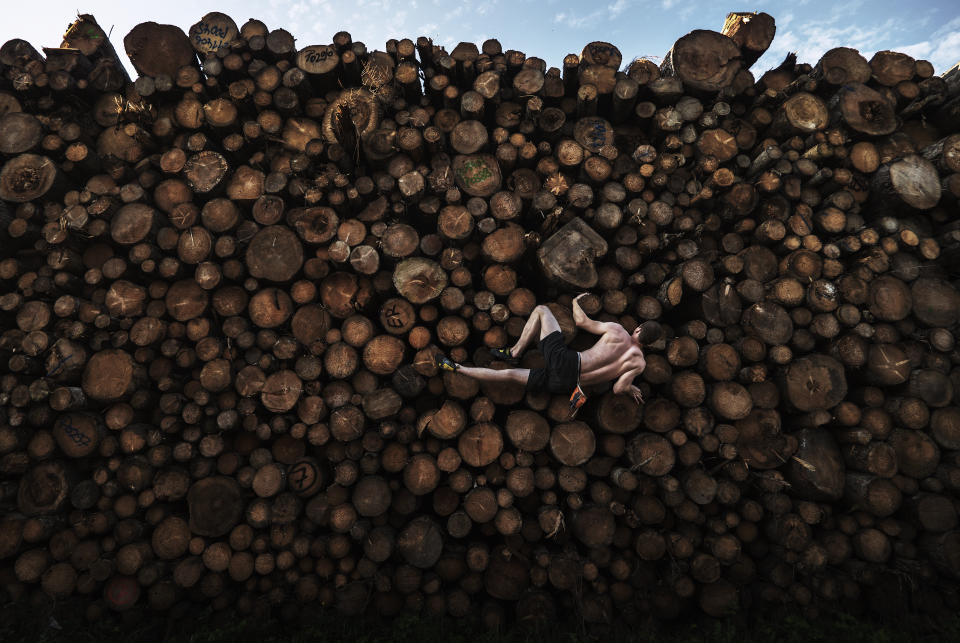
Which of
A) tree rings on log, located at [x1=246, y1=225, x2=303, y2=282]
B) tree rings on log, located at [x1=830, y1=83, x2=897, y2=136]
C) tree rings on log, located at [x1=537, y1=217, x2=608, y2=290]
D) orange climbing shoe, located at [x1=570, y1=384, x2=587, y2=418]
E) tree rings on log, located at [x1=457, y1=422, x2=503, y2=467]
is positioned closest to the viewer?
orange climbing shoe, located at [x1=570, y1=384, x2=587, y2=418]

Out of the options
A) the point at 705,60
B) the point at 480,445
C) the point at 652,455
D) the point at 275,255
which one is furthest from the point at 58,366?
the point at 705,60

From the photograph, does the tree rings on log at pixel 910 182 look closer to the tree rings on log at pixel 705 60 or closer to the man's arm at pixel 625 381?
the tree rings on log at pixel 705 60

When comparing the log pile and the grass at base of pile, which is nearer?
the grass at base of pile

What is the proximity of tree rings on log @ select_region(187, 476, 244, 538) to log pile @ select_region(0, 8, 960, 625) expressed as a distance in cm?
3

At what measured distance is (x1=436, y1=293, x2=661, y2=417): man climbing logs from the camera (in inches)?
139

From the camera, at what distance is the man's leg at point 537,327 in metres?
3.66

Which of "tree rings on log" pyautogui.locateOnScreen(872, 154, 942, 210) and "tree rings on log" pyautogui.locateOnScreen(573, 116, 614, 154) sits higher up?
"tree rings on log" pyautogui.locateOnScreen(573, 116, 614, 154)

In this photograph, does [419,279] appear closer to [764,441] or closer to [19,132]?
[764,441]

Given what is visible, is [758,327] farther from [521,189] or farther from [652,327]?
[521,189]

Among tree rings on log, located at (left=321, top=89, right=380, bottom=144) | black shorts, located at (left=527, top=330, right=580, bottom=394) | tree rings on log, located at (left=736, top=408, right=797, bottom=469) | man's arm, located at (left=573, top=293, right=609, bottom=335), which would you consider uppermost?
tree rings on log, located at (left=321, top=89, right=380, bottom=144)

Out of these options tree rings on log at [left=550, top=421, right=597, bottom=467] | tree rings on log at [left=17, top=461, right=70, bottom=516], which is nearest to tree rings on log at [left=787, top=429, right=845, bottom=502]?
tree rings on log at [left=550, top=421, right=597, bottom=467]

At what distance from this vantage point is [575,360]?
11.5 feet

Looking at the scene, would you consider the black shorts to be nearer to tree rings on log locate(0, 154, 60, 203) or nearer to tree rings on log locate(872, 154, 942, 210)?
tree rings on log locate(872, 154, 942, 210)

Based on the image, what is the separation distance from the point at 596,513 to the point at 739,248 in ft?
10.6
